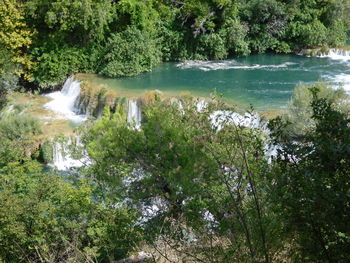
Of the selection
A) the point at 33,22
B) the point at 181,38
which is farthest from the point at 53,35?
the point at 181,38

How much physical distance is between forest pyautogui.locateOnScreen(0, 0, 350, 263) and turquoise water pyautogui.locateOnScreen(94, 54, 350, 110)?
2433 mm

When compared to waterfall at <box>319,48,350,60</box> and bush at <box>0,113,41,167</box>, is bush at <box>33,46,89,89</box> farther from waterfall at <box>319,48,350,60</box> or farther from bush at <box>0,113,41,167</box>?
waterfall at <box>319,48,350,60</box>

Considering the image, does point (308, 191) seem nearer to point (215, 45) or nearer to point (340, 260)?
point (340, 260)

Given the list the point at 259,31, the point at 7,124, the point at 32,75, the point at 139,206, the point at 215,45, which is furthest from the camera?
the point at 259,31

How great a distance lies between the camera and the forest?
371cm

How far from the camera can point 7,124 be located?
15.1 meters

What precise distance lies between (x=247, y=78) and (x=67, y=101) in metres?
8.49

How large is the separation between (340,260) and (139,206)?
3.97 m

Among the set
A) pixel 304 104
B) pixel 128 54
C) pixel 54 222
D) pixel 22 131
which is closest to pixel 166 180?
pixel 54 222

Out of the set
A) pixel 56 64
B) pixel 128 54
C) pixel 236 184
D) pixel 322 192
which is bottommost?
pixel 236 184

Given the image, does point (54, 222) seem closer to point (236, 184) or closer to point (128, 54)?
point (236, 184)

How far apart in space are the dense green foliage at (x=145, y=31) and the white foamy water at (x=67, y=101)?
33.3 inches

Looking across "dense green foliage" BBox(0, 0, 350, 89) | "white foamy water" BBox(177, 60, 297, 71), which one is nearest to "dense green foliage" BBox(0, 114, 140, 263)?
"dense green foliage" BBox(0, 0, 350, 89)

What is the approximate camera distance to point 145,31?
23984mm
